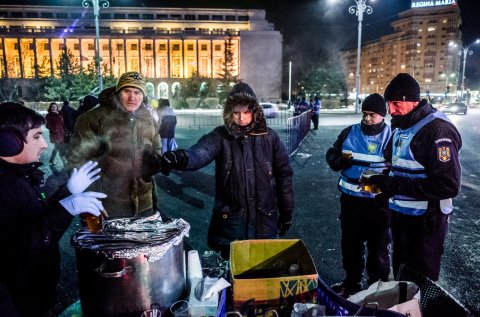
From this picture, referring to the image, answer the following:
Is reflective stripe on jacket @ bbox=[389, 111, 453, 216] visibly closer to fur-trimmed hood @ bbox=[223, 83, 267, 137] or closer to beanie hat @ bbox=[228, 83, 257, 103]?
fur-trimmed hood @ bbox=[223, 83, 267, 137]

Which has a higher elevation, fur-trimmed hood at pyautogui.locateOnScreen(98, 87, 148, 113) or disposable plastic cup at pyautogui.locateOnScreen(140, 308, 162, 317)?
fur-trimmed hood at pyautogui.locateOnScreen(98, 87, 148, 113)

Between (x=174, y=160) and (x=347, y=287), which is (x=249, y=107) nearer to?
(x=174, y=160)

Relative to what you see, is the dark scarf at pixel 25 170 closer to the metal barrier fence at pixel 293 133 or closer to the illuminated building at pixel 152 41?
the metal barrier fence at pixel 293 133

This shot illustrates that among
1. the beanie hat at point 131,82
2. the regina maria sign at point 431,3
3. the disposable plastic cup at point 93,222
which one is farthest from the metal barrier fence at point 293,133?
the regina maria sign at point 431,3

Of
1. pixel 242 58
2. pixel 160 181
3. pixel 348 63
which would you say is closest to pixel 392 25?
pixel 348 63

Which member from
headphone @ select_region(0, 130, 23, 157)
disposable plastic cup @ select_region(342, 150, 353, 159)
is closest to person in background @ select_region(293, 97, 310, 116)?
disposable plastic cup @ select_region(342, 150, 353, 159)

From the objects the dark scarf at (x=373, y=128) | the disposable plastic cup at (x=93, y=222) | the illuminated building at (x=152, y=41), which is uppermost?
the illuminated building at (x=152, y=41)

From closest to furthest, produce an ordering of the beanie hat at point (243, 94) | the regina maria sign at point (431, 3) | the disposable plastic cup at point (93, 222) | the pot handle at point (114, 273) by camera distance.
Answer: the pot handle at point (114, 273)
the disposable plastic cup at point (93, 222)
the beanie hat at point (243, 94)
the regina maria sign at point (431, 3)

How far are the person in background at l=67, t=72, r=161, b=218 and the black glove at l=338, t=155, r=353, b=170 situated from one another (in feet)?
6.29

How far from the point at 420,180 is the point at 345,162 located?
1.02 m

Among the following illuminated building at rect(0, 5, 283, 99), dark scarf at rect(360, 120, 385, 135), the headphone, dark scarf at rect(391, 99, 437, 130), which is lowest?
dark scarf at rect(360, 120, 385, 135)

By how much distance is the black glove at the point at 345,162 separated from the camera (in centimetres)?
401

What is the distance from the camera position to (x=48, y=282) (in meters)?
2.21

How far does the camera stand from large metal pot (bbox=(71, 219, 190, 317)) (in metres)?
1.91
